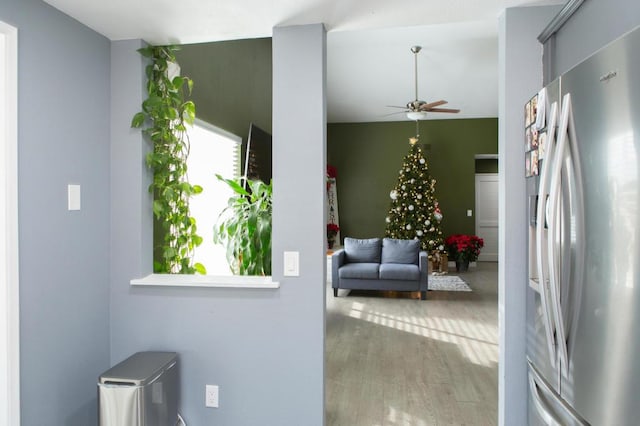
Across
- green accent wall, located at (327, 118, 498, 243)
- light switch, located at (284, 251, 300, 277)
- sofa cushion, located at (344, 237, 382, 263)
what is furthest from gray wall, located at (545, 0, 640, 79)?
green accent wall, located at (327, 118, 498, 243)

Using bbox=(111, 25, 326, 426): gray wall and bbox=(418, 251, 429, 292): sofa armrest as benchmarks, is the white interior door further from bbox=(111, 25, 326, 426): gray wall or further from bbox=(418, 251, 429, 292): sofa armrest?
bbox=(111, 25, 326, 426): gray wall

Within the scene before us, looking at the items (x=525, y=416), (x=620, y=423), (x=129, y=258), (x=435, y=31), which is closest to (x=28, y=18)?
(x=129, y=258)

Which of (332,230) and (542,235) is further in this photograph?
(332,230)

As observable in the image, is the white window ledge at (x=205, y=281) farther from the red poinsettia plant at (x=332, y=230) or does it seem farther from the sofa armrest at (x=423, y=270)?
the red poinsettia plant at (x=332, y=230)

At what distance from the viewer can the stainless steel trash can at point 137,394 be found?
71.6 inches

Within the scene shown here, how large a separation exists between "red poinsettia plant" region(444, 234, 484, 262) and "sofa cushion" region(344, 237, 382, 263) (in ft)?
8.23

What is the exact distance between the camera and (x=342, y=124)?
912 cm

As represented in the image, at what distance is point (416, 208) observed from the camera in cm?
791

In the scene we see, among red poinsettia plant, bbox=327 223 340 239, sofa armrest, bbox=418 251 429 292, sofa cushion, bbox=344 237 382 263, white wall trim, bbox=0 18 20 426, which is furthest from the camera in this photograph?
red poinsettia plant, bbox=327 223 340 239

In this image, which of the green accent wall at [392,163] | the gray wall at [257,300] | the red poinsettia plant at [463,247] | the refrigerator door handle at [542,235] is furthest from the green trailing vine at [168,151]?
the green accent wall at [392,163]

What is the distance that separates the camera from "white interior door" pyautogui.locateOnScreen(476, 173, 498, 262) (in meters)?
9.46

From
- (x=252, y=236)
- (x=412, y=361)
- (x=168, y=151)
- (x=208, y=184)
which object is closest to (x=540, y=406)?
(x=252, y=236)

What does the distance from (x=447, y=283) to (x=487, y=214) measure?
135 inches

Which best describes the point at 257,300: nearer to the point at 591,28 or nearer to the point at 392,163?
the point at 591,28
